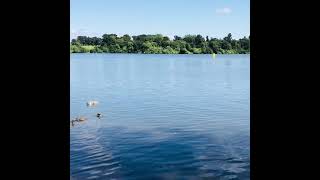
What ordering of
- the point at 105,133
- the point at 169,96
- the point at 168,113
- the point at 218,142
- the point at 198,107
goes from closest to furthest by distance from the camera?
1. the point at 218,142
2. the point at 105,133
3. the point at 168,113
4. the point at 198,107
5. the point at 169,96

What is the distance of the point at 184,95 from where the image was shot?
63562mm

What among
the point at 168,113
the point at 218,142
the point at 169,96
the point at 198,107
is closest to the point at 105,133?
the point at 218,142

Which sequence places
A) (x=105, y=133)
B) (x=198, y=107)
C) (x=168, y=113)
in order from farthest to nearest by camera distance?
(x=198, y=107), (x=168, y=113), (x=105, y=133)
